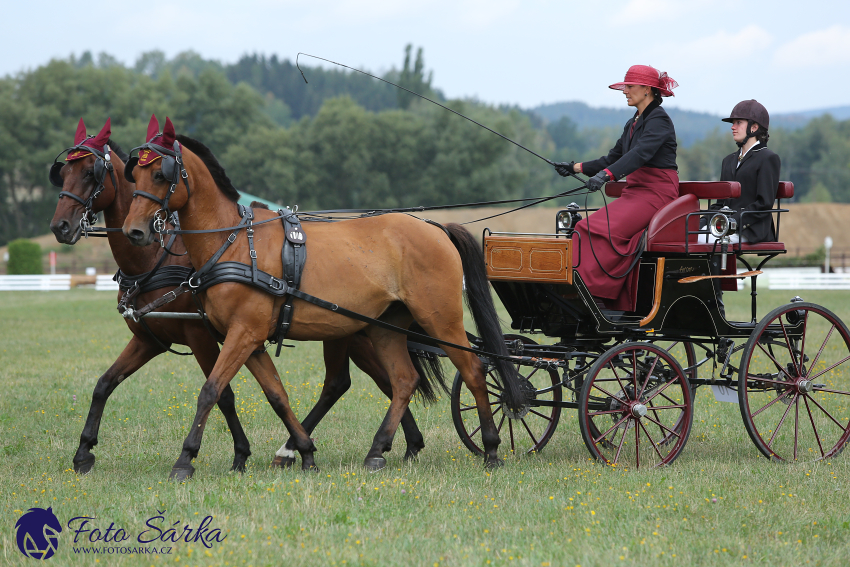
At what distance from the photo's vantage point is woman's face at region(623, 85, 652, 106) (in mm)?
6500

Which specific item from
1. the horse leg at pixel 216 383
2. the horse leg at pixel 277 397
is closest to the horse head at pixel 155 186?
the horse leg at pixel 216 383

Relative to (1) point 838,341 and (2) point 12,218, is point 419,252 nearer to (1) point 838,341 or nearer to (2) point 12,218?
(1) point 838,341

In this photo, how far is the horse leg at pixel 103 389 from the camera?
20.7 ft

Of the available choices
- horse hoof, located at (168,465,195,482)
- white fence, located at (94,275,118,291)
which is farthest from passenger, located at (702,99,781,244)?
white fence, located at (94,275,118,291)

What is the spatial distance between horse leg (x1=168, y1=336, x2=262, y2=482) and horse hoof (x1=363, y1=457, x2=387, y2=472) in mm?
1273

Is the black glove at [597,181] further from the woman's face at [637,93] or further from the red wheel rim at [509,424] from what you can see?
the red wheel rim at [509,424]

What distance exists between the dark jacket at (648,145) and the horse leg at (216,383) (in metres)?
2.92

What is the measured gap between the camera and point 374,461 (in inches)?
246

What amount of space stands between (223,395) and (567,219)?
3.14 metres

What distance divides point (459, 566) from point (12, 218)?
71.2m

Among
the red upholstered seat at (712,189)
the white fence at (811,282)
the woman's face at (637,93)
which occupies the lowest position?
the white fence at (811,282)

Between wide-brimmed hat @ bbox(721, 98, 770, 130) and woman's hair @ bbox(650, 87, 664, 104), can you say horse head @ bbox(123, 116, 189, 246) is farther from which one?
wide-brimmed hat @ bbox(721, 98, 770, 130)

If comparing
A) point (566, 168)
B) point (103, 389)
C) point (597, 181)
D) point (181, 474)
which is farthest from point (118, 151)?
point (597, 181)

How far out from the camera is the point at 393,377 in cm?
642
